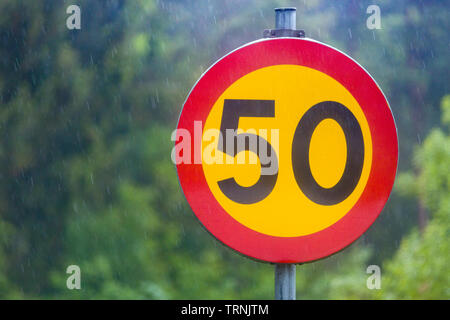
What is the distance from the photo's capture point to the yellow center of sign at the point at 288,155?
1048mm

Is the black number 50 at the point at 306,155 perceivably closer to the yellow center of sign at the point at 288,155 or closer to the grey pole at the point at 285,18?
the yellow center of sign at the point at 288,155

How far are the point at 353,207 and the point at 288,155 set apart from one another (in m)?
0.14

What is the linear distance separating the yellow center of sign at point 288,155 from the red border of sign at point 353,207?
11mm

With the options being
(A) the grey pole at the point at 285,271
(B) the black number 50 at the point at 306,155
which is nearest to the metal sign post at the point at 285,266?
(A) the grey pole at the point at 285,271

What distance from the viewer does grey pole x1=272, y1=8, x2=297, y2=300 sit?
107 cm

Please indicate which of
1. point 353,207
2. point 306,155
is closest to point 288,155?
point 306,155

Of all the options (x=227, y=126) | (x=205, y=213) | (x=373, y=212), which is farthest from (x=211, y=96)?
(x=373, y=212)

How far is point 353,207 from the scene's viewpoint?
1054mm

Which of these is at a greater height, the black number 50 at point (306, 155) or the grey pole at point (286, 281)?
the black number 50 at point (306, 155)

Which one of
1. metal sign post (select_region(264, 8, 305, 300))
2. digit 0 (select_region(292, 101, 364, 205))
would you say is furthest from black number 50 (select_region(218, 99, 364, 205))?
metal sign post (select_region(264, 8, 305, 300))

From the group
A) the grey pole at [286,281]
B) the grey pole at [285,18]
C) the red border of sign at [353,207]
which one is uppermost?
the grey pole at [285,18]

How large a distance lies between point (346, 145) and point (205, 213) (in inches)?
10.3

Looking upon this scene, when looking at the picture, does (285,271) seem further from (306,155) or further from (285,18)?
(285,18)

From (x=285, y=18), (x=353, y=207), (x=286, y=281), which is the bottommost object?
(x=286, y=281)
